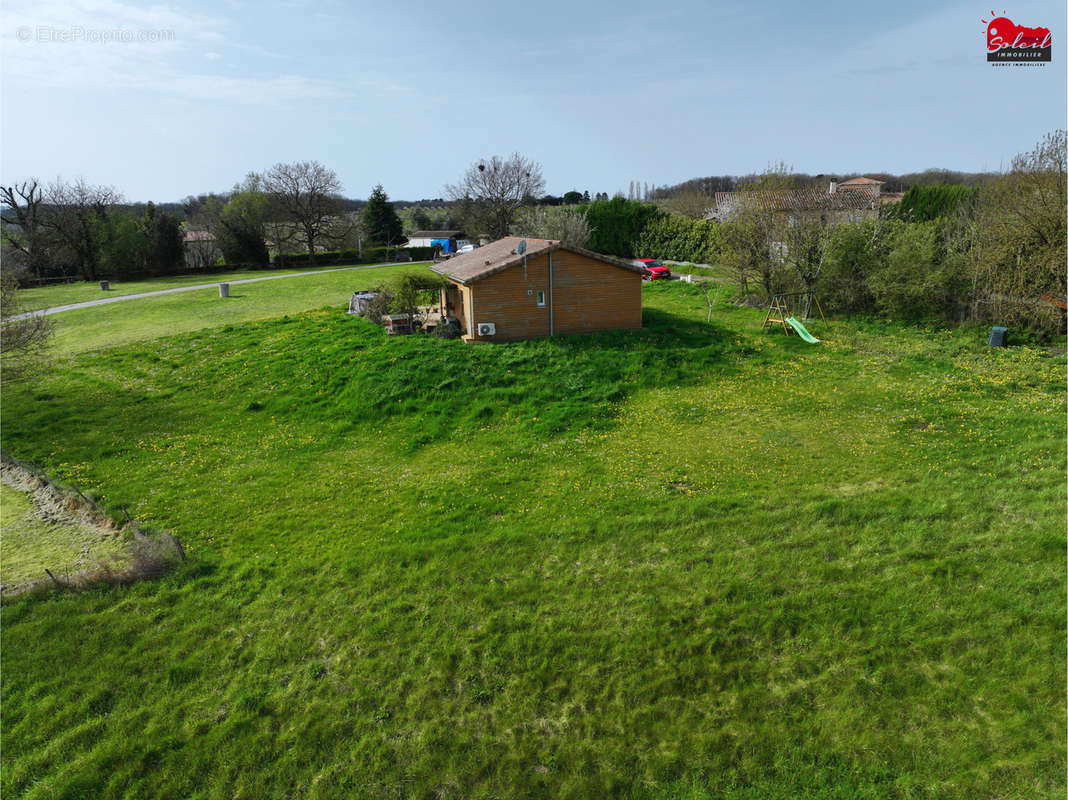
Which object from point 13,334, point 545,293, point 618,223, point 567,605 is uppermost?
point 618,223

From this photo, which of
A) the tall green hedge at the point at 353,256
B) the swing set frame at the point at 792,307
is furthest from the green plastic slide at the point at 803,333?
the tall green hedge at the point at 353,256

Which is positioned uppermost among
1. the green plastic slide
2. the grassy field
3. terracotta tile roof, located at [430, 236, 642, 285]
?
terracotta tile roof, located at [430, 236, 642, 285]

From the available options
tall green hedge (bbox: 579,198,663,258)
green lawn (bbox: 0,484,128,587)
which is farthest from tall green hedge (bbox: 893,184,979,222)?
green lawn (bbox: 0,484,128,587)

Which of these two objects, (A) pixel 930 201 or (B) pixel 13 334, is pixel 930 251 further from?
(B) pixel 13 334

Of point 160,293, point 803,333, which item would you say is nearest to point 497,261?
point 803,333

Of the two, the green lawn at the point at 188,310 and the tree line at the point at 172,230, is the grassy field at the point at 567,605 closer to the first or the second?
the green lawn at the point at 188,310

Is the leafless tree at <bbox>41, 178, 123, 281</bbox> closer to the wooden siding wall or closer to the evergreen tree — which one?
the evergreen tree
